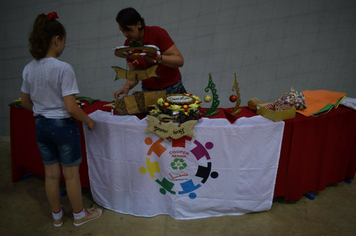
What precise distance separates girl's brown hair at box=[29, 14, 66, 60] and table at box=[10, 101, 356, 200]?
68 cm

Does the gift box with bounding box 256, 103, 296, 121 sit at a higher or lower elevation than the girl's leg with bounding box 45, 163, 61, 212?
higher

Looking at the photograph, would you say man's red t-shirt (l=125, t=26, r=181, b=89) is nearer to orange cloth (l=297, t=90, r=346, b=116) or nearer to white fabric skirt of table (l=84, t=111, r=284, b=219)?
white fabric skirt of table (l=84, t=111, r=284, b=219)

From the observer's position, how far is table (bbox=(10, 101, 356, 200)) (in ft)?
5.39

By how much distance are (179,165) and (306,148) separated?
93 cm

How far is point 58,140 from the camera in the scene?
4.72 ft

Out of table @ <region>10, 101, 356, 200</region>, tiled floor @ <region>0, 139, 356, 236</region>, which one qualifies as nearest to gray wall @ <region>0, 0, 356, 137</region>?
table @ <region>10, 101, 356, 200</region>

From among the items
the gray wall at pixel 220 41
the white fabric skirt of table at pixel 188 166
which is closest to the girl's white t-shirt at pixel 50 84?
the white fabric skirt of table at pixel 188 166

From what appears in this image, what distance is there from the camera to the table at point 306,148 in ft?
5.39

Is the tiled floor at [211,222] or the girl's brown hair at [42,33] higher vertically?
the girl's brown hair at [42,33]

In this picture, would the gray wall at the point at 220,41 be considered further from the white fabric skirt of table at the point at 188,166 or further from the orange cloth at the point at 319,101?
the white fabric skirt of table at the point at 188,166

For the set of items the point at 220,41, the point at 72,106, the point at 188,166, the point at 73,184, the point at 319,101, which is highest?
the point at 220,41

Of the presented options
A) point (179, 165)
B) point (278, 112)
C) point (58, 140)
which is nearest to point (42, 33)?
point (58, 140)

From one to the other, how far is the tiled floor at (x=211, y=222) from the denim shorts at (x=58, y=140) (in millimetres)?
540

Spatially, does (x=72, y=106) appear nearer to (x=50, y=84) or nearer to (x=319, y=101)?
(x=50, y=84)
